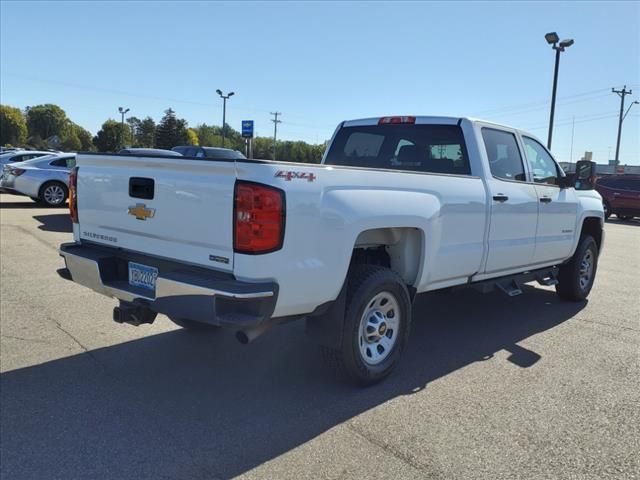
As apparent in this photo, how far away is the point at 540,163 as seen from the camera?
6012 millimetres

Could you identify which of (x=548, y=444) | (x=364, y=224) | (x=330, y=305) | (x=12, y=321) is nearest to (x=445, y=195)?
(x=364, y=224)

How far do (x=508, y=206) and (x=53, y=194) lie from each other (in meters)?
14.2

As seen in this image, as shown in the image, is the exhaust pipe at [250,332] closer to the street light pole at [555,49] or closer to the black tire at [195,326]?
the black tire at [195,326]

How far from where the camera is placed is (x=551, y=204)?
5.88 metres

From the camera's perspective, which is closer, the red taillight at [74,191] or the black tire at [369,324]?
the black tire at [369,324]

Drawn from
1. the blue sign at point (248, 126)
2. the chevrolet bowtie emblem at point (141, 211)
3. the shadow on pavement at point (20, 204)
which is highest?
the blue sign at point (248, 126)

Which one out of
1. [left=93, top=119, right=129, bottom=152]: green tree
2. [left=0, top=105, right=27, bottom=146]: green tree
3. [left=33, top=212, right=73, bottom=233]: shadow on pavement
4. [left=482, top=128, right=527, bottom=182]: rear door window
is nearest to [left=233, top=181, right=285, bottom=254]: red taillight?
[left=482, top=128, right=527, bottom=182]: rear door window

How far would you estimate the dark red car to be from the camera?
21.1 metres

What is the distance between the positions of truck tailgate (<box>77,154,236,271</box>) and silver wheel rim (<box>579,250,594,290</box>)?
17.4ft

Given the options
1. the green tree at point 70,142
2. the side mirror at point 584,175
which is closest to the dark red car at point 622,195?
the side mirror at point 584,175

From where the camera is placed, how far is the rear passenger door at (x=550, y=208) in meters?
5.73

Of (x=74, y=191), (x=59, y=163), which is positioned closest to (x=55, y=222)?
(x=59, y=163)

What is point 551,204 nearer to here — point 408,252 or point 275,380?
point 408,252

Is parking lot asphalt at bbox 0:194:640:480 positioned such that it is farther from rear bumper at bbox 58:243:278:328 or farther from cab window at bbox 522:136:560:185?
cab window at bbox 522:136:560:185
